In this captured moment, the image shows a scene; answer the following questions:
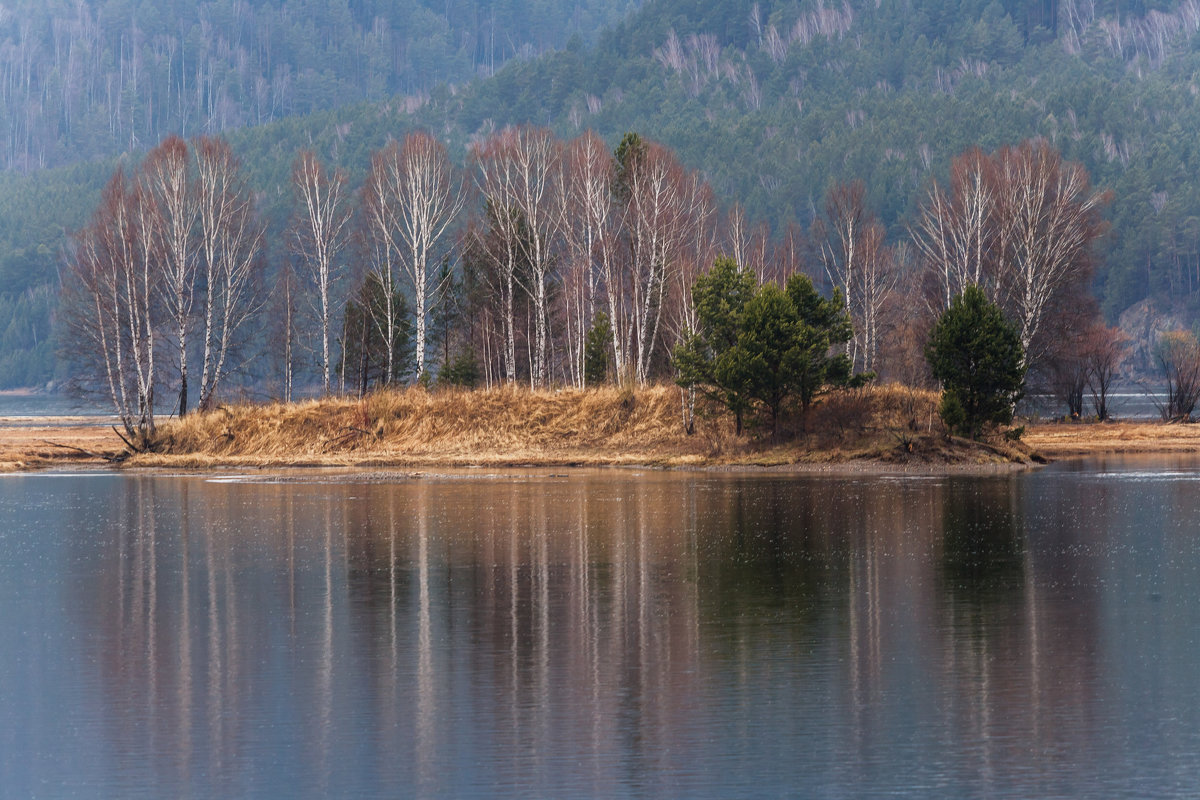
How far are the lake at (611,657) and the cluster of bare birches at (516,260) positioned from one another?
108 ft

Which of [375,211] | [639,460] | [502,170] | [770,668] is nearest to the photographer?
[770,668]

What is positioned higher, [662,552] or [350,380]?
[350,380]

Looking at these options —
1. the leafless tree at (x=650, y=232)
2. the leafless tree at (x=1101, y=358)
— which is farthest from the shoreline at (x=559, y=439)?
the leafless tree at (x=1101, y=358)

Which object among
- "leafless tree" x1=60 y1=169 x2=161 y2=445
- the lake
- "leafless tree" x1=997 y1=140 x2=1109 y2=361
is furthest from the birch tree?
the lake

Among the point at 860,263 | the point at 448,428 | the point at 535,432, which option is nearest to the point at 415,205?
the point at 448,428

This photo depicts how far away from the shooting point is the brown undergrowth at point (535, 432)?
52125mm

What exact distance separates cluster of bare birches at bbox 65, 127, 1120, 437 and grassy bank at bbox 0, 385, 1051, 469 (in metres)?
3.36

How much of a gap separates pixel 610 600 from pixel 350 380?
5910 centimetres

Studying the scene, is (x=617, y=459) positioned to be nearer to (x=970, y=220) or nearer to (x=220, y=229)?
(x=220, y=229)

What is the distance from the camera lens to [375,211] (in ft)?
231

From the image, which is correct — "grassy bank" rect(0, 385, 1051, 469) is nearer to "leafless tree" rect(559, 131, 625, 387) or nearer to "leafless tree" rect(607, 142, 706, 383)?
"leafless tree" rect(559, 131, 625, 387)

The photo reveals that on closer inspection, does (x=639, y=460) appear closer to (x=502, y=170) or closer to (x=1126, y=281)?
(x=502, y=170)

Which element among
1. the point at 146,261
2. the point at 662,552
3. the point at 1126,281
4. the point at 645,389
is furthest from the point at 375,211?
the point at 1126,281

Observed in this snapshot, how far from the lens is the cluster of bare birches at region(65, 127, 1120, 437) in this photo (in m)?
64.1
